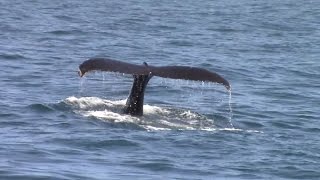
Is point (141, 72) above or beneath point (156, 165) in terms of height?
above

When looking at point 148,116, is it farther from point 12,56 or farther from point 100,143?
point 12,56

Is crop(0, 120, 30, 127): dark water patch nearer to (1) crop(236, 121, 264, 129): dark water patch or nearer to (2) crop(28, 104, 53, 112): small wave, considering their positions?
(2) crop(28, 104, 53, 112): small wave

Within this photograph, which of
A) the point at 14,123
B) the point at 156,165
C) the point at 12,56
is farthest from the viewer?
the point at 12,56

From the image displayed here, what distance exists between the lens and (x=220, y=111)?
660 inches

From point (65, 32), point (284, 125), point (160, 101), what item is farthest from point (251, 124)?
point (65, 32)

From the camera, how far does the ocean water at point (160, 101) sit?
11.9 m

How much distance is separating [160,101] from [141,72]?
3.02 meters

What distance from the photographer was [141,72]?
1464 centimetres

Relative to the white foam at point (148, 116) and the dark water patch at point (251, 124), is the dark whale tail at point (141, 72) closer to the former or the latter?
the white foam at point (148, 116)

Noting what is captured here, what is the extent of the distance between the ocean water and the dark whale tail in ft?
1.06

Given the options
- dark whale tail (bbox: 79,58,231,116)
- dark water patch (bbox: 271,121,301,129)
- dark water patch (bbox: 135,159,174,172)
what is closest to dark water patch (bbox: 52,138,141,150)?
dark water patch (bbox: 135,159,174,172)

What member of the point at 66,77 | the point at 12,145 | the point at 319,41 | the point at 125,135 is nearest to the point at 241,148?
the point at 125,135

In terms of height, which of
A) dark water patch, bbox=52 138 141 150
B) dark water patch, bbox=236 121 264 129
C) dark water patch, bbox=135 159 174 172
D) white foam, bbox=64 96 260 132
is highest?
white foam, bbox=64 96 260 132

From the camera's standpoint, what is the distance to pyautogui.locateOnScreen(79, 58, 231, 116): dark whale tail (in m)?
14.2
